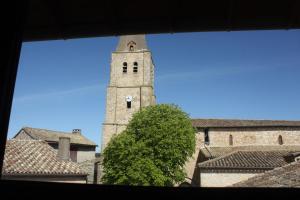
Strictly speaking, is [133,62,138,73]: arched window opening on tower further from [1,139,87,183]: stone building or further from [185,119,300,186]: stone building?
[1,139,87,183]: stone building

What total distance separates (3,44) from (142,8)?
6.29ft

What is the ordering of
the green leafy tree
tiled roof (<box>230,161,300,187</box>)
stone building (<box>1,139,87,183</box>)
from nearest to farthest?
tiled roof (<box>230,161,300,187</box>), stone building (<box>1,139,87,183</box>), the green leafy tree

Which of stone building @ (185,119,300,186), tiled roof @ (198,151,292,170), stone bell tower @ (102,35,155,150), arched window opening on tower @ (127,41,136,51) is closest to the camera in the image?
tiled roof @ (198,151,292,170)

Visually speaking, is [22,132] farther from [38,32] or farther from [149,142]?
[38,32]

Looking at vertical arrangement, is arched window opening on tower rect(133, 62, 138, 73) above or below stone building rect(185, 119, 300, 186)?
above

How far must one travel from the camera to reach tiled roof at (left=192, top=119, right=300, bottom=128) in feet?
126

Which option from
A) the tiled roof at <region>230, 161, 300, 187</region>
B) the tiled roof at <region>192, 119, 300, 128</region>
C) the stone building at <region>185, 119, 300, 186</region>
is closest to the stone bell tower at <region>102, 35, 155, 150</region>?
the tiled roof at <region>192, 119, 300, 128</region>

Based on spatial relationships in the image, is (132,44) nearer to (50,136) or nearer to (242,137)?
(50,136)

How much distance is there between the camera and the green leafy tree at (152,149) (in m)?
27.4

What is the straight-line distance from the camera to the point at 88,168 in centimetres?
4006

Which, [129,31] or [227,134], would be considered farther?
[227,134]

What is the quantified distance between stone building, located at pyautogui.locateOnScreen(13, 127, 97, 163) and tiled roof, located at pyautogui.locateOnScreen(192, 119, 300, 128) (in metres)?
19.7

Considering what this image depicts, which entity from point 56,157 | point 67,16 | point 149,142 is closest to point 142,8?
point 67,16

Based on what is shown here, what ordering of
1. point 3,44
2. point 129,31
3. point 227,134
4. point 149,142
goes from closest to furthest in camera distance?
1. point 3,44
2. point 129,31
3. point 149,142
4. point 227,134
